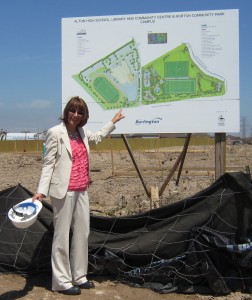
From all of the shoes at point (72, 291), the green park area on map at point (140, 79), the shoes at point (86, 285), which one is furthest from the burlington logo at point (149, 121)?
the shoes at point (72, 291)

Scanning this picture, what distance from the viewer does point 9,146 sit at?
155 ft

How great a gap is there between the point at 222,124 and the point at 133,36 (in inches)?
74.3

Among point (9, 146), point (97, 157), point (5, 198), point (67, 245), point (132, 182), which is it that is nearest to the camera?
point (67, 245)

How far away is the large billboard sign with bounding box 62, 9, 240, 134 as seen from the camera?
6.79 metres

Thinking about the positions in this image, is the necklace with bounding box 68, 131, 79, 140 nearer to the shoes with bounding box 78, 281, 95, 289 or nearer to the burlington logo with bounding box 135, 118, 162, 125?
the shoes with bounding box 78, 281, 95, 289

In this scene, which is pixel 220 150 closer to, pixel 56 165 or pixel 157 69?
pixel 157 69

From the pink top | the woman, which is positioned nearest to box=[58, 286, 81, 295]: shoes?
the woman

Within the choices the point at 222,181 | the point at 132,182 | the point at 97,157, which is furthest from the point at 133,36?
the point at 97,157

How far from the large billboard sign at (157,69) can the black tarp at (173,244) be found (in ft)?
6.25

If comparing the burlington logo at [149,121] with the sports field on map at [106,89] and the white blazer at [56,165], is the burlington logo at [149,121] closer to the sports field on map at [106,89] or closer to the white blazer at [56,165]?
the sports field on map at [106,89]

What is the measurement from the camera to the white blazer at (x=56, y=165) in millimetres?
4715

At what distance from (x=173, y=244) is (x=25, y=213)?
1.71m

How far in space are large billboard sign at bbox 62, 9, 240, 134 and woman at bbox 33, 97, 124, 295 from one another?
2205 millimetres

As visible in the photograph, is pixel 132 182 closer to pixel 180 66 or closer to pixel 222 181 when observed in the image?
pixel 180 66
